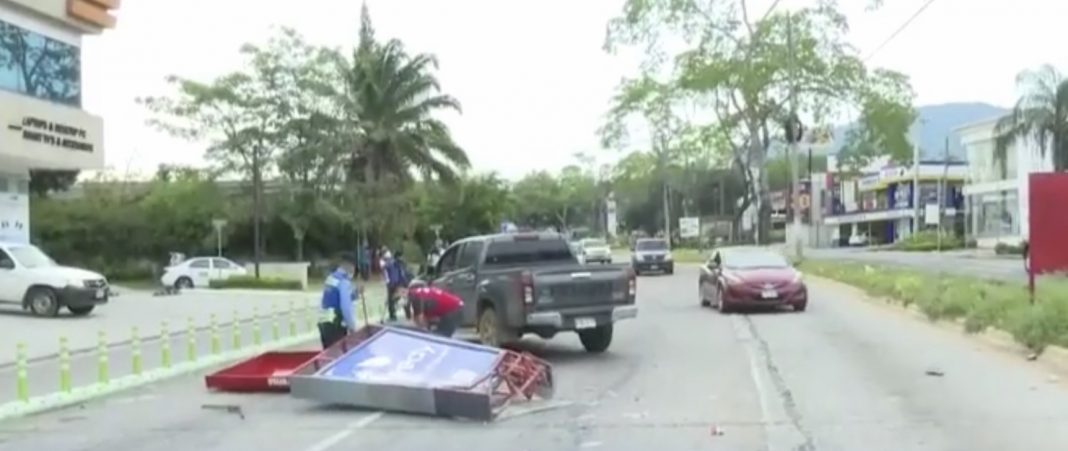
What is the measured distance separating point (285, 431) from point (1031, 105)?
6188 centimetres

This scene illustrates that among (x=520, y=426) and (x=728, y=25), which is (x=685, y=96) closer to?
(x=728, y=25)

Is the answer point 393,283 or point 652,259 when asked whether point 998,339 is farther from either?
point 652,259

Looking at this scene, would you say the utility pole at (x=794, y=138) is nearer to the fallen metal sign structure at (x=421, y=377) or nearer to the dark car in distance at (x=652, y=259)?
the dark car in distance at (x=652, y=259)

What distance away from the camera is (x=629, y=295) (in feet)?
64.1

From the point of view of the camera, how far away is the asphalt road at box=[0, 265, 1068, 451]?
442 inches

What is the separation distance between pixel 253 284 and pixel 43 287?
18.6 m

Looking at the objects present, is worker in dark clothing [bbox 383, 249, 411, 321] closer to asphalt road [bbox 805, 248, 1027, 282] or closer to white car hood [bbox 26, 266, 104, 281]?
white car hood [bbox 26, 266, 104, 281]

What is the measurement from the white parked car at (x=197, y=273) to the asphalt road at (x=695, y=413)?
113ft

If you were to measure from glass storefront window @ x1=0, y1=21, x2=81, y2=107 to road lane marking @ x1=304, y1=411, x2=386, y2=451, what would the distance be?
28508mm

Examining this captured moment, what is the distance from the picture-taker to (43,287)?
1259 inches

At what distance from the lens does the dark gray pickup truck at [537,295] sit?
18.8m

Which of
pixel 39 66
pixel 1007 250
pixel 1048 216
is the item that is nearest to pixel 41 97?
pixel 39 66

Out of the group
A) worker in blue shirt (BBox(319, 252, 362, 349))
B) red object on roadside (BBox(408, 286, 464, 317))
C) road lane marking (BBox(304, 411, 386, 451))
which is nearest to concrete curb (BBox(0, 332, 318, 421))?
worker in blue shirt (BBox(319, 252, 362, 349))

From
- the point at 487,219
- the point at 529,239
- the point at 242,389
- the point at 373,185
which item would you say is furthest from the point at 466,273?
the point at 487,219
